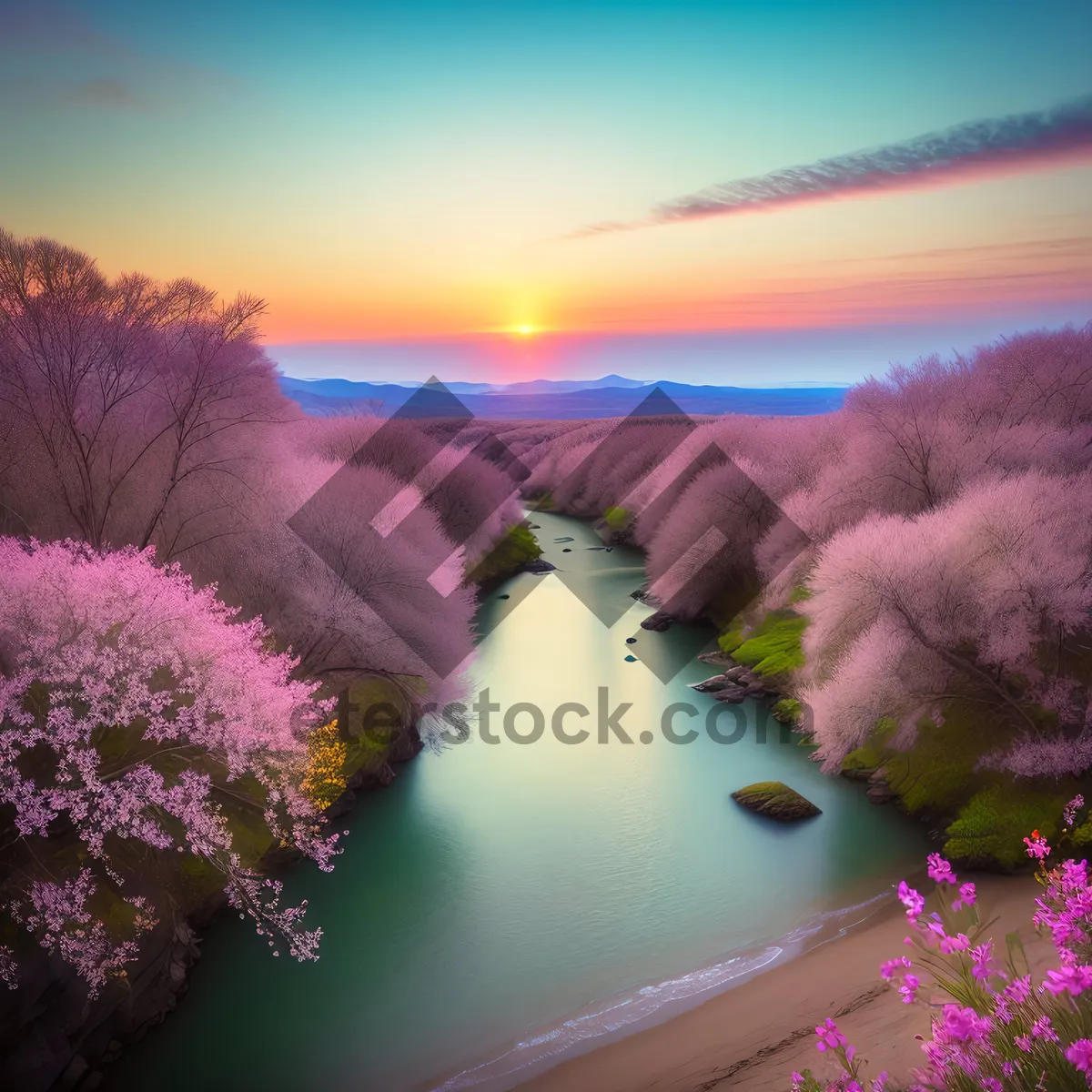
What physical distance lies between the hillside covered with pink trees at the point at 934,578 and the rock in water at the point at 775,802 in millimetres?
1891

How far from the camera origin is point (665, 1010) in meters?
14.4

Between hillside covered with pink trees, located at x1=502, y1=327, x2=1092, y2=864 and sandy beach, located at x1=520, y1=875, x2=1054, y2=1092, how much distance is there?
4387 millimetres

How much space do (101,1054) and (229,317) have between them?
19.4 m

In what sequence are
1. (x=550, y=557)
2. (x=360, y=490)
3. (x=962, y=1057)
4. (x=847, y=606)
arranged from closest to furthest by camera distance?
(x=962, y=1057), (x=847, y=606), (x=360, y=490), (x=550, y=557)

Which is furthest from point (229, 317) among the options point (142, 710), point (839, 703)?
point (839, 703)

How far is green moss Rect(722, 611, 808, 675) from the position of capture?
101ft

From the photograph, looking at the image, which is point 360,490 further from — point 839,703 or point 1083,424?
point 1083,424

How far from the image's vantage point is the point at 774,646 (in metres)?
32.6

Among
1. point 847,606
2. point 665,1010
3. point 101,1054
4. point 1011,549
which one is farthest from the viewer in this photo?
point 847,606

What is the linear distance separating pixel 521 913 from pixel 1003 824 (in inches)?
443

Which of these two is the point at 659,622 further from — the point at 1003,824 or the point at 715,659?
the point at 1003,824

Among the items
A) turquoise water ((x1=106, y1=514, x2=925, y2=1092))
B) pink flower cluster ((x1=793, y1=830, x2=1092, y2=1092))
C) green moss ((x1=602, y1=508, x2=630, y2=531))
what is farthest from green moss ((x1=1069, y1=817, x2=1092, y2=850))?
green moss ((x1=602, y1=508, x2=630, y2=531))

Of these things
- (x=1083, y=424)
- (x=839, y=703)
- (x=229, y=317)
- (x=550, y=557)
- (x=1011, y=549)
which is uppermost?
(x=229, y=317)

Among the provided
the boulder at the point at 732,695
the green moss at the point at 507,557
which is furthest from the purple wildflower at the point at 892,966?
the green moss at the point at 507,557
